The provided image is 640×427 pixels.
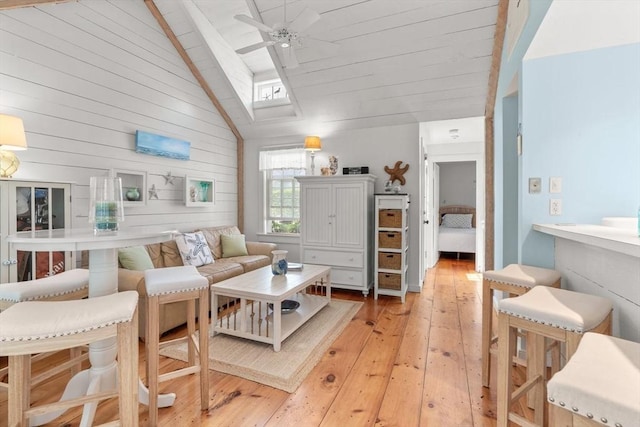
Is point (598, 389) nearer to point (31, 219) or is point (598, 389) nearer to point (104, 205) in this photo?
point (104, 205)

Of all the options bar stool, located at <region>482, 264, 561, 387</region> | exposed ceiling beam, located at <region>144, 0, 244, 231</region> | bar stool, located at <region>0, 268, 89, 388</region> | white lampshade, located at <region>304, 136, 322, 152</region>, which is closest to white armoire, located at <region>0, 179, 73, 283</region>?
bar stool, located at <region>0, 268, 89, 388</region>

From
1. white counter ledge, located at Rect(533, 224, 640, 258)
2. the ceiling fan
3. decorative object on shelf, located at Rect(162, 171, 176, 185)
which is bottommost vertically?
white counter ledge, located at Rect(533, 224, 640, 258)

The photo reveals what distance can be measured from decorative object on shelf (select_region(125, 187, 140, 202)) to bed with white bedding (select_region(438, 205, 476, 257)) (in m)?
5.75

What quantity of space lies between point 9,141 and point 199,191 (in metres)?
2.28

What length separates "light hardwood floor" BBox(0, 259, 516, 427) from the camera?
167 cm

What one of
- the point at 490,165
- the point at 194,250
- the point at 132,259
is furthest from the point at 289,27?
the point at 490,165

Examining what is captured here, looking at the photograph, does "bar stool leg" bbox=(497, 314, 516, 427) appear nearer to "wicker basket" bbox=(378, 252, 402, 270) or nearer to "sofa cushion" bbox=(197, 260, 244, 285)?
"wicker basket" bbox=(378, 252, 402, 270)

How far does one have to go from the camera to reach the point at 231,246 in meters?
4.21

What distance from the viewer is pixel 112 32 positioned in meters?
3.12

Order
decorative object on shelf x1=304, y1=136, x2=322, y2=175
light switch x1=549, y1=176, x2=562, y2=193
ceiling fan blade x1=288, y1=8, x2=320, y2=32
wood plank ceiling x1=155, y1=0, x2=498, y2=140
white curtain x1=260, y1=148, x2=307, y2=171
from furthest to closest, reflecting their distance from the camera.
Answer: white curtain x1=260, y1=148, x2=307, y2=171
decorative object on shelf x1=304, y1=136, x2=322, y2=175
wood plank ceiling x1=155, y1=0, x2=498, y2=140
ceiling fan blade x1=288, y1=8, x2=320, y2=32
light switch x1=549, y1=176, x2=562, y2=193

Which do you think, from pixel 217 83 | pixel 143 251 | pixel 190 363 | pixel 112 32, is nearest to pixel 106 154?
pixel 143 251

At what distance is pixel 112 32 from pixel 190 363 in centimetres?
332

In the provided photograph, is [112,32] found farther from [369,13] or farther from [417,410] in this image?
[417,410]

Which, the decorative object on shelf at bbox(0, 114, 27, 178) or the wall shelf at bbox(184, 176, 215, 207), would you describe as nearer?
the decorative object on shelf at bbox(0, 114, 27, 178)
